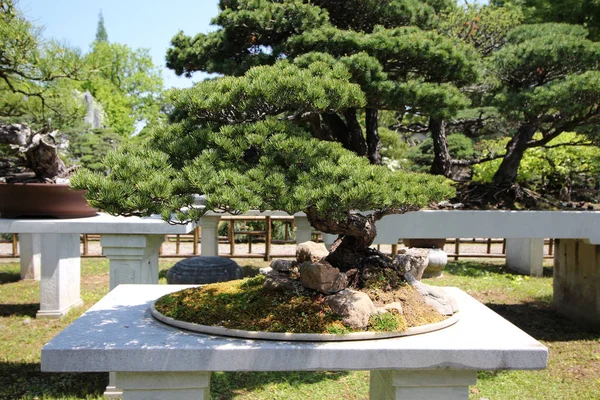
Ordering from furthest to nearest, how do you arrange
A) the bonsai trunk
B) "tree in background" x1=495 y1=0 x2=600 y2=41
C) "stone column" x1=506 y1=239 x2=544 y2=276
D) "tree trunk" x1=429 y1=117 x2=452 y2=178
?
"stone column" x1=506 y1=239 x2=544 y2=276 → "tree in background" x1=495 y1=0 x2=600 y2=41 → "tree trunk" x1=429 y1=117 x2=452 y2=178 → the bonsai trunk

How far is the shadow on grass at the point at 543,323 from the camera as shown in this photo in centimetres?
511

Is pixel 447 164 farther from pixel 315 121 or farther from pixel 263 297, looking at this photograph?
pixel 263 297

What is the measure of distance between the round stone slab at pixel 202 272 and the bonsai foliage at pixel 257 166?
1.79 metres

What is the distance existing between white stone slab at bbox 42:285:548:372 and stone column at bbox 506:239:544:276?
21.9 ft

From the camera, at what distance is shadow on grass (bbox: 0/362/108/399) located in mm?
3643

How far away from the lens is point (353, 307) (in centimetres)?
216

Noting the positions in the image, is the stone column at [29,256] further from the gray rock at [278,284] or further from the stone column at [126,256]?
the gray rock at [278,284]

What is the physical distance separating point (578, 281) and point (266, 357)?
4.85m

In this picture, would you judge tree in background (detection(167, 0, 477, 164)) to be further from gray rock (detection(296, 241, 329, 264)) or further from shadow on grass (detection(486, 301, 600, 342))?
shadow on grass (detection(486, 301, 600, 342))

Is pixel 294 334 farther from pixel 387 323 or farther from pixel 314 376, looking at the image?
pixel 314 376

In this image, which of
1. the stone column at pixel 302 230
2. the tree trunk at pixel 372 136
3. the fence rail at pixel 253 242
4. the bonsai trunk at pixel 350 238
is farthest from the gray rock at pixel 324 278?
the fence rail at pixel 253 242

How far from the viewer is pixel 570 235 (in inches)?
187

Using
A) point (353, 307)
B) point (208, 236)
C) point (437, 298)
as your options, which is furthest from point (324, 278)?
point (208, 236)

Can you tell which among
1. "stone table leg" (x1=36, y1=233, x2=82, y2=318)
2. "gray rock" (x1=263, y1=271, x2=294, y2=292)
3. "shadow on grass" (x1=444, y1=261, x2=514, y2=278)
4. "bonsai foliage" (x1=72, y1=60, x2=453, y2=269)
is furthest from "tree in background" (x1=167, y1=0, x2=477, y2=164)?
"shadow on grass" (x1=444, y1=261, x2=514, y2=278)
